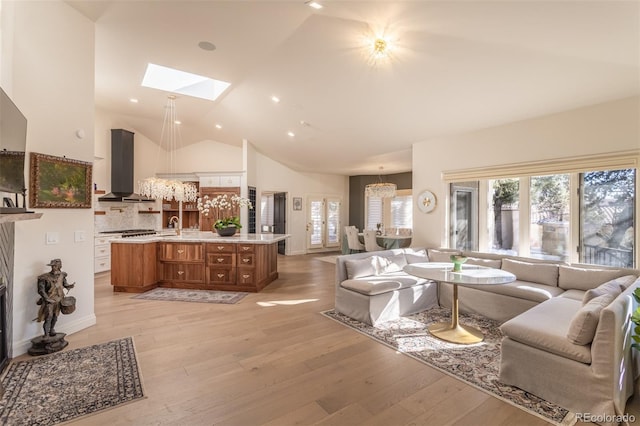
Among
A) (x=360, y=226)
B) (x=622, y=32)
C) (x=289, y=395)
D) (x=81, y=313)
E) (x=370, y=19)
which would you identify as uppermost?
(x=370, y=19)

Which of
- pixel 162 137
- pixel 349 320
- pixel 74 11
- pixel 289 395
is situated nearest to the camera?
pixel 289 395

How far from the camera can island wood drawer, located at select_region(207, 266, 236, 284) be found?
5.09 meters

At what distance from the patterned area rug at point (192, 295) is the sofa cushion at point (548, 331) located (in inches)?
141

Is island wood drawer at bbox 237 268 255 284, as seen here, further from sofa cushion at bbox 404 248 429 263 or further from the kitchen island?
sofa cushion at bbox 404 248 429 263

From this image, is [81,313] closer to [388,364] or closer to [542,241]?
[388,364]

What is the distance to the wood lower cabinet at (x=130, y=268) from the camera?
4.89 m

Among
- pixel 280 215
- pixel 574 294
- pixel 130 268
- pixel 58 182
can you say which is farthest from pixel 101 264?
pixel 574 294

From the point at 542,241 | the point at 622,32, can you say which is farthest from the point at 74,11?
the point at 542,241

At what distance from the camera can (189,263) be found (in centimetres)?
516

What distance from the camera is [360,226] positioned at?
10.2 meters

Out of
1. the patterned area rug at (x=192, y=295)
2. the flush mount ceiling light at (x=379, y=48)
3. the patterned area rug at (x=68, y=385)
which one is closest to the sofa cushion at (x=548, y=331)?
the patterned area rug at (x=68, y=385)

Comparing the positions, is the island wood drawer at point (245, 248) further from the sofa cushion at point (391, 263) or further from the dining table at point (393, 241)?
the dining table at point (393, 241)

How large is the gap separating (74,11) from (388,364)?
4.89 meters

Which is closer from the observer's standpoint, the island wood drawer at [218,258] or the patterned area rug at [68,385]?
the patterned area rug at [68,385]
